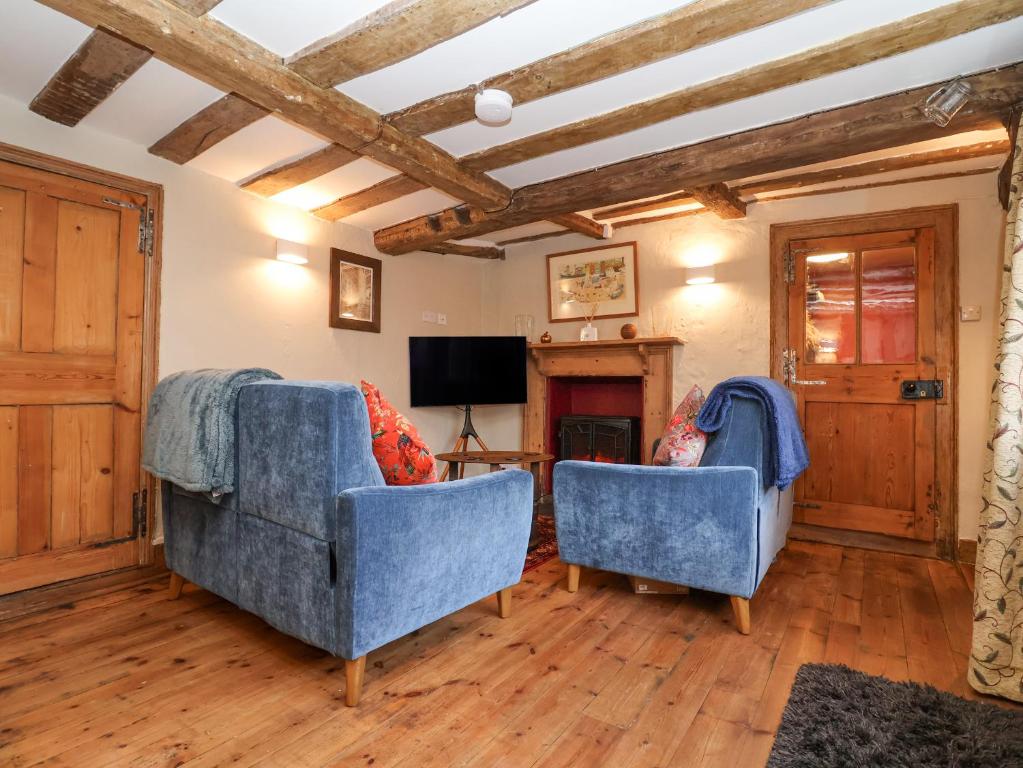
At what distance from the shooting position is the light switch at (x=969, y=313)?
3.15 m

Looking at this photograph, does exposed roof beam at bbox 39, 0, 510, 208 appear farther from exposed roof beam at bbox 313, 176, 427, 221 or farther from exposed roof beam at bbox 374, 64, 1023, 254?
exposed roof beam at bbox 374, 64, 1023, 254

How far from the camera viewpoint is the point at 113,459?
8.93ft

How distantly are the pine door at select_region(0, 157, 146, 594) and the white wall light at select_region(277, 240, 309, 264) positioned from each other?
742 millimetres

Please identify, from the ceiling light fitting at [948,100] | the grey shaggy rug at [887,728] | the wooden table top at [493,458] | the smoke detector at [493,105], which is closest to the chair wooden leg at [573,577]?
the wooden table top at [493,458]

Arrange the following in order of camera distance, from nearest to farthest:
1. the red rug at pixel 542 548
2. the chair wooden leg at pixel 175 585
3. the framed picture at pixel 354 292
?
the chair wooden leg at pixel 175 585
the red rug at pixel 542 548
the framed picture at pixel 354 292

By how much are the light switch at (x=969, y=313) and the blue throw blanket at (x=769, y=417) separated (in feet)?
5.59

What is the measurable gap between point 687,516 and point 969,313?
2.41 m

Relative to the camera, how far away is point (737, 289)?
3.90m

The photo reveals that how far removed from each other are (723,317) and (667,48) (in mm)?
2418

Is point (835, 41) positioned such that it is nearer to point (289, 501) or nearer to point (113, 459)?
point (289, 501)

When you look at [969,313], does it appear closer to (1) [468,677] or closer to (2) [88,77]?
(1) [468,677]

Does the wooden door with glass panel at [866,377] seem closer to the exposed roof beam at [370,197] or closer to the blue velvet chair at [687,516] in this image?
the blue velvet chair at [687,516]

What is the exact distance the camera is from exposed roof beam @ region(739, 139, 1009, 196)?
9.63 ft

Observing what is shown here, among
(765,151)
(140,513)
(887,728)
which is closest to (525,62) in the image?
(765,151)
